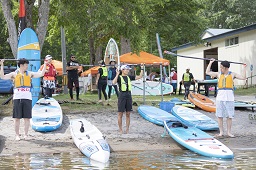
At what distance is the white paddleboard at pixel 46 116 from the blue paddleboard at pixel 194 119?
131 inches

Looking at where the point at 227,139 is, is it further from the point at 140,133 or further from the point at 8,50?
the point at 8,50

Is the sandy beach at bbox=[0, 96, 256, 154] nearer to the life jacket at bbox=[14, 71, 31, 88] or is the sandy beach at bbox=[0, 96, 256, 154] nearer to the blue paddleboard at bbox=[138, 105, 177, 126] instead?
the blue paddleboard at bbox=[138, 105, 177, 126]

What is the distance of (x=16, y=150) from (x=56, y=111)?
2853mm

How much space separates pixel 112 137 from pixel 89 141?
51.4 inches

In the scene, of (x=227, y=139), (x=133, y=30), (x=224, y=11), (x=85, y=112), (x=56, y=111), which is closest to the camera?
(x=227, y=139)

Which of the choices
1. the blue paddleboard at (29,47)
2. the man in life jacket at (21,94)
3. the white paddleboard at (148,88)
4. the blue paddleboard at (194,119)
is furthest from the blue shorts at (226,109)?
the white paddleboard at (148,88)

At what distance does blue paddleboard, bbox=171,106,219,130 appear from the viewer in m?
11.8

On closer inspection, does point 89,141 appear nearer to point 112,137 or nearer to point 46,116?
point 112,137

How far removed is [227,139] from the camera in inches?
423

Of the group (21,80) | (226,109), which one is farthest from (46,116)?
(226,109)

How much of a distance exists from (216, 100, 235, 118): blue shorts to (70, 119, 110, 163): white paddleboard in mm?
2891

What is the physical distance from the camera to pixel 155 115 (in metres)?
12.7

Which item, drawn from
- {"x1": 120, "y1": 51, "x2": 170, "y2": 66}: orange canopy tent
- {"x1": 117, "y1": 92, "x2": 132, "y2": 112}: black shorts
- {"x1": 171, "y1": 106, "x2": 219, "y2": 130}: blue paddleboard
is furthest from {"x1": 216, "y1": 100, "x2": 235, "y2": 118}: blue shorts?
{"x1": 120, "y1": 51, "x2": 170, "y2": 66}: orange canopy tent

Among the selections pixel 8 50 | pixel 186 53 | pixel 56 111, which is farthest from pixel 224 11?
pixel 56 111
